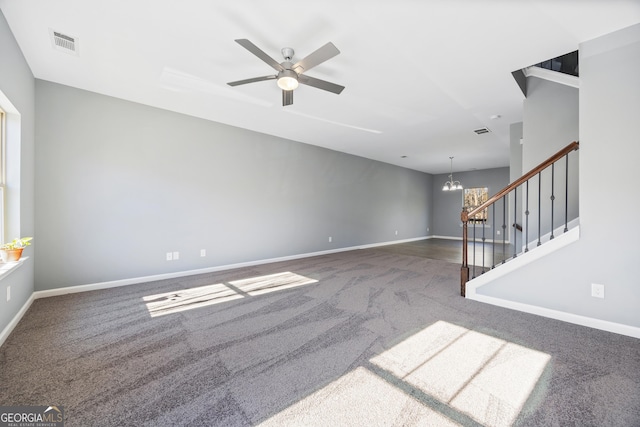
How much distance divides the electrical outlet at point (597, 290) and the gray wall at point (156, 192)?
15.0 feet

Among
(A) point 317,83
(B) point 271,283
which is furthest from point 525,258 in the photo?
(B) point 271,283

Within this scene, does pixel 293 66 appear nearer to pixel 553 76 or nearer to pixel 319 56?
pixel 319 56

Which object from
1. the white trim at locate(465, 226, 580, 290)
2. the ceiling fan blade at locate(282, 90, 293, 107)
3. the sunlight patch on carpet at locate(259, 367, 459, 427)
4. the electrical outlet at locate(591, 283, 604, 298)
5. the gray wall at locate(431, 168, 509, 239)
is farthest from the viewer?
the gray wall at locate(431, 168, 509, 239)

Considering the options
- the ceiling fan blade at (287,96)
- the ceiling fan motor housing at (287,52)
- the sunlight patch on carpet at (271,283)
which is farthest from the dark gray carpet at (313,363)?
the ceiling fan motor housing at (287,52)

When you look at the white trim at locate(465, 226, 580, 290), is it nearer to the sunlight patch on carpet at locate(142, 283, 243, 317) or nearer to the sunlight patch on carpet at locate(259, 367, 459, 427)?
the sunlight patch on carpet at locate(259, 367, 459, 427)

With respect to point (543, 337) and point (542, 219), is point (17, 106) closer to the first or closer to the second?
point (543, 337)

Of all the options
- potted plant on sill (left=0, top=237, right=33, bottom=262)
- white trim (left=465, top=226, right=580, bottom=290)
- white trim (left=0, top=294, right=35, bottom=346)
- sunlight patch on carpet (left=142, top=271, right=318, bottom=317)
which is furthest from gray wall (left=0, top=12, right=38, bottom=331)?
white trim (left=465, top=226, right=580, bottom=290)

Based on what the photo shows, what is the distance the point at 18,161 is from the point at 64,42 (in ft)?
4.10

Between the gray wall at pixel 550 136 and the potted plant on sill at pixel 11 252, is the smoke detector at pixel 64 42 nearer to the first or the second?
the potted plant on sill at pixel 11 252

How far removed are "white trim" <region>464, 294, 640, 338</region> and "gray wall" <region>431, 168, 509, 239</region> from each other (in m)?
7.18

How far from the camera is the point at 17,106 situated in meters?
2.49

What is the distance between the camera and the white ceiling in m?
2.08

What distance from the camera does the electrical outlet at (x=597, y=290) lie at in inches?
90.8

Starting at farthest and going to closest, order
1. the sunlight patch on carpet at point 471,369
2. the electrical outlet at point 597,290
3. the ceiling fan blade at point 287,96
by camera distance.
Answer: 1. the ceiling fan blade at point 287,96
2. the electrical outlet at point 597,290
3. the sunlight patch on carpet at point 471,369
